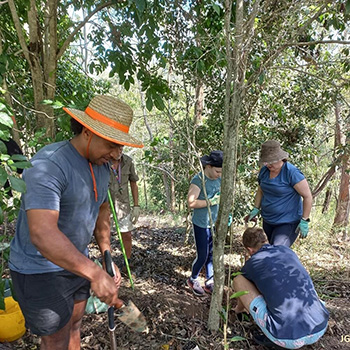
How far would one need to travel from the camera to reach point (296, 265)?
90.9 inches

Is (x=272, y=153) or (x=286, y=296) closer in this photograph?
(x=286, y=296)

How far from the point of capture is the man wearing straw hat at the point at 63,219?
3.82ft

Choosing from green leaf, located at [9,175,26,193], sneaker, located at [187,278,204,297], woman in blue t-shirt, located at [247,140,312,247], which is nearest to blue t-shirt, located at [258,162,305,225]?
woman in blue t-shirt, located at [247,140,312,247]

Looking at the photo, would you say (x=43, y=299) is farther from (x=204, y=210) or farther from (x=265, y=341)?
(x=204, y=210)

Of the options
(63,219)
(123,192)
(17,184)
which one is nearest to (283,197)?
(123,192)

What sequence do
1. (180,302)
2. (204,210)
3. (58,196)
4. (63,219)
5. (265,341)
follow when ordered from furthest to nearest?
(204,210)
(180,302)
(265,341)
(63,219)
(58,196)

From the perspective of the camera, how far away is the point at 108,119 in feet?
4.59

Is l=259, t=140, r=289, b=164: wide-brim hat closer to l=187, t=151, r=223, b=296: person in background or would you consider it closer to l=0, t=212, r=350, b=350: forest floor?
l=187, t=151, r=223, b=296: person in background

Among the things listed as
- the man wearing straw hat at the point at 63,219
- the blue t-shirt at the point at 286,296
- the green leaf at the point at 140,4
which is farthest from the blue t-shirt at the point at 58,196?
the blue t-shirt at the point at 286,296

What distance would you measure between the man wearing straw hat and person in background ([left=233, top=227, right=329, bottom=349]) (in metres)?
1.38

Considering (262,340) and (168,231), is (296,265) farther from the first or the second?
(168,231)

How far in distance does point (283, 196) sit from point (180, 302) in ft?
4.96

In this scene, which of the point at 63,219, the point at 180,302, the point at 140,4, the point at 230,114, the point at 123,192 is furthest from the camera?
the point at 123,192

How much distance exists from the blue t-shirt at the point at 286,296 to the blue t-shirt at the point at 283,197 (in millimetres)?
687
